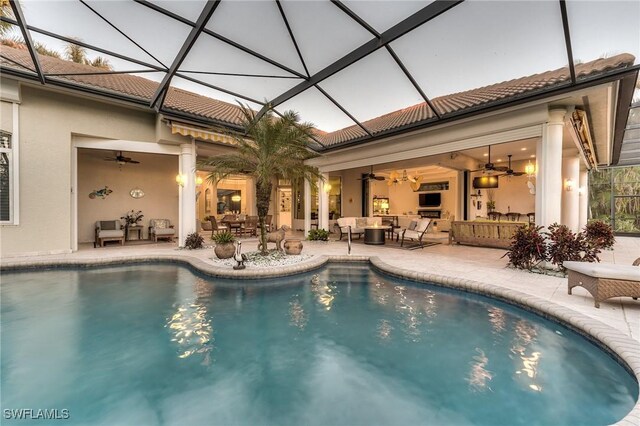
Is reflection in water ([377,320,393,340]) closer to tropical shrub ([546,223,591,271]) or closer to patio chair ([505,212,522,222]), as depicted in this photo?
tropical shrub ([546,223,591,271])

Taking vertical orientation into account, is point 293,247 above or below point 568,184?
below

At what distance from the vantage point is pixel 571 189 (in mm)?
10984

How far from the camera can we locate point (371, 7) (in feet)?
15.8

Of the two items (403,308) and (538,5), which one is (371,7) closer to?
(538,5)

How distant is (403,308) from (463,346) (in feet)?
4.31

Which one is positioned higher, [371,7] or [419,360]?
[371,7]

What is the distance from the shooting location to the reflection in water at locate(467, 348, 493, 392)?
2.71 metres

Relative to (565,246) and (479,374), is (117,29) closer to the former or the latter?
(479,374)

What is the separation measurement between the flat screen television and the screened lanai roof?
9.19 metres

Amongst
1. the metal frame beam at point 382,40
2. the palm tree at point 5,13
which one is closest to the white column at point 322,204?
the metal frame beam at point 382,40

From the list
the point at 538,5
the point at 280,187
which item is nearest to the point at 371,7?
the point at 538,5

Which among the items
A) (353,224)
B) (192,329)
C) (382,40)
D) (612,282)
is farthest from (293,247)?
(612,282)

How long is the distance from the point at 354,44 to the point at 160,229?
10190 millimetres

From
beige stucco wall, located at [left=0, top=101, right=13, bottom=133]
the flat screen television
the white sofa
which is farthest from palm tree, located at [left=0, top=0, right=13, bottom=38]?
the flat screen television
